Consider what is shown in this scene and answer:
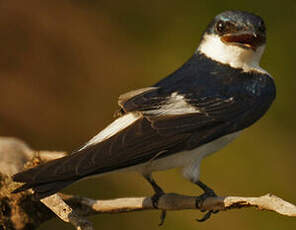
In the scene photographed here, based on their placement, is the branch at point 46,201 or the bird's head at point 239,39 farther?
the bird's head at point 239,39

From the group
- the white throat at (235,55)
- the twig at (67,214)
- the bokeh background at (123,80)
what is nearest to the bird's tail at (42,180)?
the twig at (67,214)

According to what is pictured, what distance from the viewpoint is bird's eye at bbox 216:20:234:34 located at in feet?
6.88

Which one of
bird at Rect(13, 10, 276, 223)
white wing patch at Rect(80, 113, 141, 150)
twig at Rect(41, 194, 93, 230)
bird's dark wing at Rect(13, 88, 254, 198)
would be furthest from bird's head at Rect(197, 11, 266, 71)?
twig at Rect(41, 194, 93, 230)

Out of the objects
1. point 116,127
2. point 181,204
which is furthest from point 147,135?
point 181,204

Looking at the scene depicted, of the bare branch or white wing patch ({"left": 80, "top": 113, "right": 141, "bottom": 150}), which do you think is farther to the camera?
white wing patch ({"left": 80, "top": 113, "right": 141, "bottom": 150})

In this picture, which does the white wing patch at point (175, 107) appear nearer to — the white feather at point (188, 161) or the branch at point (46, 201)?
the white feather at point (188, 161)

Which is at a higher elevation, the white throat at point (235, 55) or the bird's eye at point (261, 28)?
the bird's eye at point (261, 28)

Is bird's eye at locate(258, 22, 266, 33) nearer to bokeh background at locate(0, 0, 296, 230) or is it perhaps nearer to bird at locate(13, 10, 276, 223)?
bird at locate(13, 10, 276, 223)

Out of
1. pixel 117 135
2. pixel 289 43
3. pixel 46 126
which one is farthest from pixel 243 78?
pixel 46 126

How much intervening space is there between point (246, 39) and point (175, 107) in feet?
1.13

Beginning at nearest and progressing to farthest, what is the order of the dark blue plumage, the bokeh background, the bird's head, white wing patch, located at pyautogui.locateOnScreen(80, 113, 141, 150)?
the dark blue plumage → white wing patch, located at pyautogui.locateOnScreen(80, 113, 141, 150) → the bird's head → the bokeh background

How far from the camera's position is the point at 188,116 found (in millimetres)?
1937

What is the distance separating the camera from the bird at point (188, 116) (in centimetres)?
173

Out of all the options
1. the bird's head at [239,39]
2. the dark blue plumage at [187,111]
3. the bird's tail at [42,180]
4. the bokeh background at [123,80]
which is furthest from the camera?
the bokeh background at [123,80]
